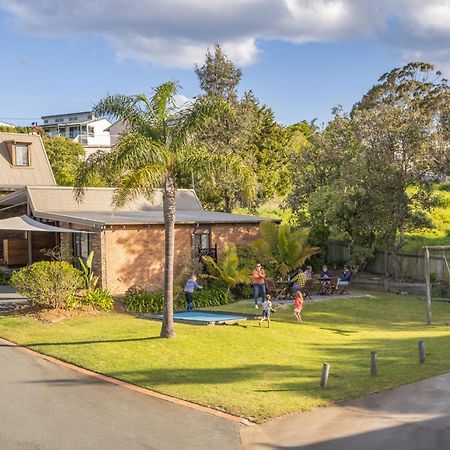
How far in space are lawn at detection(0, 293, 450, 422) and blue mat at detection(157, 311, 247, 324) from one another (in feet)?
2.38

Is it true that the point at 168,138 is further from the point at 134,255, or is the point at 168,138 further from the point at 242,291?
the point at 242,291

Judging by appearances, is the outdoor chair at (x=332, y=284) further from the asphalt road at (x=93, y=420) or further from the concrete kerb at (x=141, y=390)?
the asphalt road at (x=93, y=420)

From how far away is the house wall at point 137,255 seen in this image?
22797 mm

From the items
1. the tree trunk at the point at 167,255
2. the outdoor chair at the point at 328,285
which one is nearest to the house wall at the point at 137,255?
the outdoor chair at the point at 328,285

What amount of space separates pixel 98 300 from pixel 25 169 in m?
20.0

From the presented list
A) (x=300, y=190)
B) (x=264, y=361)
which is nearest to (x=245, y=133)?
(x=300, y=190)

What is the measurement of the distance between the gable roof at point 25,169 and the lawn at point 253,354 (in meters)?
19.6

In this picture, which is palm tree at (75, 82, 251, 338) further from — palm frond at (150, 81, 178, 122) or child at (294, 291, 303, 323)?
child at (294, 291, 303, 323)

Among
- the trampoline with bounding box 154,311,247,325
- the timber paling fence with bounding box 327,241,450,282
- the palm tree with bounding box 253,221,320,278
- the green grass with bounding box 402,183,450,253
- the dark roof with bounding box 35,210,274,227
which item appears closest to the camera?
the trampoline with bounding box 154,311,247,325

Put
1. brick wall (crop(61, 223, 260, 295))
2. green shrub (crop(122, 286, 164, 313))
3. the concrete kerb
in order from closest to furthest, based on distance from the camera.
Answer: the concrete kerb, green shrub (crop(122, 286, 164, 313)), brick wall (crop(61, 223, 260, 295))

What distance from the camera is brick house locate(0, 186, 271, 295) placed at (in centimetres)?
2289

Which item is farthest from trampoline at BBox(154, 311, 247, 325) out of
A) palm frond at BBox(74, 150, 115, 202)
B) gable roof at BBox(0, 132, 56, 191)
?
gable roof at BBox(0, 132, 56, 191)

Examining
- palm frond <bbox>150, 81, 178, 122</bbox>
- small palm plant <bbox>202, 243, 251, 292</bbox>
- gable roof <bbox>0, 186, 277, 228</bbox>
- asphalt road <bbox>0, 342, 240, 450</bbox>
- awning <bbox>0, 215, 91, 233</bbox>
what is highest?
palm frond <bbox>150, 81, 178, 122</bbox>

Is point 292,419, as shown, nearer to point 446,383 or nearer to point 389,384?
point 389,384
